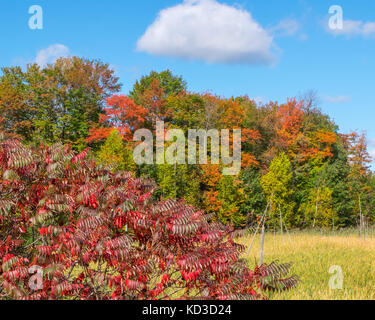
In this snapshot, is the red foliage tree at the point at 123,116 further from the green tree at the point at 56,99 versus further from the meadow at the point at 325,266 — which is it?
the meadow at the point at 325,266

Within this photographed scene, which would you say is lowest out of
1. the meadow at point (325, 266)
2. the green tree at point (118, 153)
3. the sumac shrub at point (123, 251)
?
the meadow at point (325, 266)

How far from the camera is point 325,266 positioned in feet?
37.7

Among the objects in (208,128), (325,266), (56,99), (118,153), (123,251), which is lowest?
(325,266)

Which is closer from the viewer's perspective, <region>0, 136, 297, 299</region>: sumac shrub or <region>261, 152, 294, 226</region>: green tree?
<region>0, 136, 297, 299</region>: sumac shrub

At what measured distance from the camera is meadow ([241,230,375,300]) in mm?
7791

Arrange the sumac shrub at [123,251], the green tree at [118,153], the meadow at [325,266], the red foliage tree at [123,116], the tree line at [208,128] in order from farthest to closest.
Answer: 1. the red foliage tree at [123,116]
2. the tree line at [208,128]
3. the green tree at [118,153]
4. the meadow at [325,266]
5. the sumac shrub at [123,251]

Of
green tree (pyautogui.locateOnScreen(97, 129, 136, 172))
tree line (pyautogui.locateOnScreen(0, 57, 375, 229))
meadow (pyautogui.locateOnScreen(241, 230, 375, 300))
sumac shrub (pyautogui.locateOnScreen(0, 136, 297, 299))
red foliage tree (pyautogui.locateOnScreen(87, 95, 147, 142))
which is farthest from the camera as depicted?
red foliage tree (pyautogui.locateOnScreen(87, 95, 147, 142))

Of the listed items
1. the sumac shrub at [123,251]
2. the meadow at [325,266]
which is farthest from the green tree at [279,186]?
the sumac shrub at [123,251]

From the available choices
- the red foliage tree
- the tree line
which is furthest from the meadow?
the red foliage tree

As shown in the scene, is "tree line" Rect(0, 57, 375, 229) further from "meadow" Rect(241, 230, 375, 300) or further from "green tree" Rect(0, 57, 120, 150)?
"meadow" Rect(241, 230, 375, 300)

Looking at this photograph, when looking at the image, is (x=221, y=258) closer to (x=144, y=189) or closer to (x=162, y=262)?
(x=162, y=262)

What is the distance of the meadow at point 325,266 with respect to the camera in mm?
7791

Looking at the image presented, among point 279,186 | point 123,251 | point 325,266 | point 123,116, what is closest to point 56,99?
point 123,116

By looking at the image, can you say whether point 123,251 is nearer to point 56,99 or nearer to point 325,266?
point 325,266
